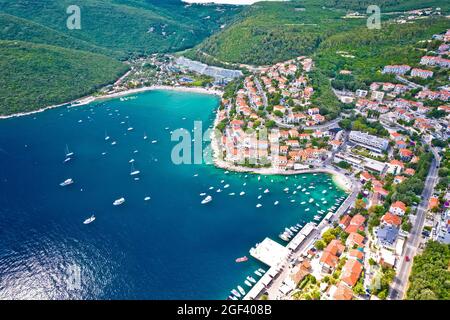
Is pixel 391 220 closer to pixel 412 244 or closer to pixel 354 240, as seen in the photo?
pixel 412 244

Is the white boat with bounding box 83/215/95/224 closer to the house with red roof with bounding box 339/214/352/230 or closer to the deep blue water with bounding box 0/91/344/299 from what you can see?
the deep blue water with bounding box 0/91/344/299

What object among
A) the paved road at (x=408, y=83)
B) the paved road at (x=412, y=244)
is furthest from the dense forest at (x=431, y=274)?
the paved road at (x=408, y=83)

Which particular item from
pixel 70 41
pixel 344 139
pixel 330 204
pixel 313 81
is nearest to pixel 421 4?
pixel 313 81

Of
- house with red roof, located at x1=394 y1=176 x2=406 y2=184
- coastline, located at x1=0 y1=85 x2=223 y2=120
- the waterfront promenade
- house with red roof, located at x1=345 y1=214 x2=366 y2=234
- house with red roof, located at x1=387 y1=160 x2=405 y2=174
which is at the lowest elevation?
the waterfront promenade

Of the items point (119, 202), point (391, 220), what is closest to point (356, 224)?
point (391, 220)

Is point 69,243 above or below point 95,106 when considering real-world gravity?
below

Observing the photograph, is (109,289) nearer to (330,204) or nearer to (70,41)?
(330,204)

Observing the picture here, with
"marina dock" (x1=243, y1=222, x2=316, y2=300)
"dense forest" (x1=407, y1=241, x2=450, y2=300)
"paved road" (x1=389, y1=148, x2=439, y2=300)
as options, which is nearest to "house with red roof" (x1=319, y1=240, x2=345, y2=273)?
"marina dock" (x1=243, y1=222, x2=316, y2=300)
